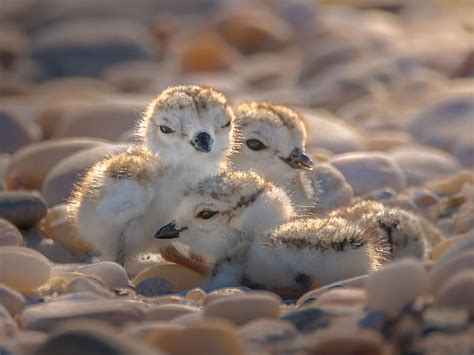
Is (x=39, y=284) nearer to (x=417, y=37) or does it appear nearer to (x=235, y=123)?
(x=235, y=123)

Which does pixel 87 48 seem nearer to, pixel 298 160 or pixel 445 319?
pixel 298 160

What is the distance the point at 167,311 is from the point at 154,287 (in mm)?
781

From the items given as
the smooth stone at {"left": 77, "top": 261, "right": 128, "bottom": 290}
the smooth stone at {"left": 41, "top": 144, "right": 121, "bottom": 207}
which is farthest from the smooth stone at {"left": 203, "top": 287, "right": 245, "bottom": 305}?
the smooth stone at {"left": 41, "top": 144, "right": 121, "bottom": 207}

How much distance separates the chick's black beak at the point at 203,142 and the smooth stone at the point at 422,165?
2.03 m

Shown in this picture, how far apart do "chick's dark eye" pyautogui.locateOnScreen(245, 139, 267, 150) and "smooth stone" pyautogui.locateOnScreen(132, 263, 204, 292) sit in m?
0.91

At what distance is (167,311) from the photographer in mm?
4652

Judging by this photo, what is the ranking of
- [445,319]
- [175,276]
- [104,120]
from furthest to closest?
[104,120]
[175,276]
[445,319]

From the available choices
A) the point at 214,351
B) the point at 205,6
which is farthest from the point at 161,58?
the point at 214,351

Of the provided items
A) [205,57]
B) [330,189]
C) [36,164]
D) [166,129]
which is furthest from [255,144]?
[205,57]

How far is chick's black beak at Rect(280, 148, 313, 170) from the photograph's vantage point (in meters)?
6.21

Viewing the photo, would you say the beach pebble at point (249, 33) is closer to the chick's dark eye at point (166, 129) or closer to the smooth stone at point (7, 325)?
the chick's dark eye at point (166, 129)

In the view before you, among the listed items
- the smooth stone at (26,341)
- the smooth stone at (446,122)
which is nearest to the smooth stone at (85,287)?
the smooth stone at (26,341)

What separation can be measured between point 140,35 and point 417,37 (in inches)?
133

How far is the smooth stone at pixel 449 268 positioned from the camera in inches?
170
